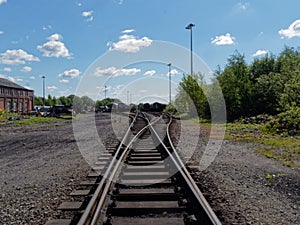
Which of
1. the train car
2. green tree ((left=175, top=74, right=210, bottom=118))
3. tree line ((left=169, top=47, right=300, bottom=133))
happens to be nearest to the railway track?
tree line ((left=169, top=47, right=300, bottom=133))

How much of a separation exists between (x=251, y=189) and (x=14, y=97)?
77471 mm

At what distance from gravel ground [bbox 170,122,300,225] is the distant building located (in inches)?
2642

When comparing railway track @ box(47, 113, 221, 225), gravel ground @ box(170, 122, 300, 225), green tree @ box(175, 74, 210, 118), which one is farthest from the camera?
green tree @ box(175, 74, 210, 118)

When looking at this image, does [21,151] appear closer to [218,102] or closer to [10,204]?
[10,204]

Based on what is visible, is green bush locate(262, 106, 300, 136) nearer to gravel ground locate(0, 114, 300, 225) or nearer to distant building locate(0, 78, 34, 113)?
gravel ground locate(0, 114, 300, 225)

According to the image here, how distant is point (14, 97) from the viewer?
74.8 metres

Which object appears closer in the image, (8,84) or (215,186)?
(215,186)

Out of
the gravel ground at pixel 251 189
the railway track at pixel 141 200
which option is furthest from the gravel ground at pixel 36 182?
the gravel ground at pixel 251 189

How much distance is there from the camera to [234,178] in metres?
5.95

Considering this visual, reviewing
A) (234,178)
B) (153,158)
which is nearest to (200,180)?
(234,178)

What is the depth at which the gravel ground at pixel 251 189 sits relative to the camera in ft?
13.0

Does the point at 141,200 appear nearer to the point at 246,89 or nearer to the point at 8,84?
the point at 246,89

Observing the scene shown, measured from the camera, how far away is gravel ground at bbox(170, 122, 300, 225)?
13.0 ft

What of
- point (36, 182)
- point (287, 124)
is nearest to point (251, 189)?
point (36, 182)
